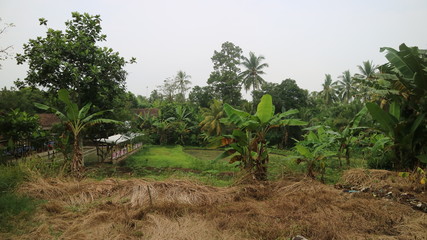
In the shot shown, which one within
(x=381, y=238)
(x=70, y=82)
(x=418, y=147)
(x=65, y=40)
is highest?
(x=65, y=40)

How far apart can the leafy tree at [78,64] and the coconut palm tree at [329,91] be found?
29.0m

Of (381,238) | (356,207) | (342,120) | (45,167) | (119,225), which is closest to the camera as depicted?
(381,238)

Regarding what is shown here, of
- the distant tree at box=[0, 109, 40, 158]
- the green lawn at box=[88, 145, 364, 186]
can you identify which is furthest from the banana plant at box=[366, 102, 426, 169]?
the distant tree at box=[0, 109, 40, 158]

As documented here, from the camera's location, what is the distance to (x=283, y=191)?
5.08 meters

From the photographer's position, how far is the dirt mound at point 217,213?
3.20m

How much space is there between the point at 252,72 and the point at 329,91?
42.8ft

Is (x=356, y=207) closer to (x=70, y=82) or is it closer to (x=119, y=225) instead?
(x=119, y=225)

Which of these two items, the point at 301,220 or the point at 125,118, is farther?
the point at 125,118

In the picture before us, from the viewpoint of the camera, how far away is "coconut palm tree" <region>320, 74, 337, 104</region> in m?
32.2

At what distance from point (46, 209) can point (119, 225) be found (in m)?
1.67

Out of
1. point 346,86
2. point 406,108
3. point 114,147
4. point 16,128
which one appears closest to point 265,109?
point 406,108

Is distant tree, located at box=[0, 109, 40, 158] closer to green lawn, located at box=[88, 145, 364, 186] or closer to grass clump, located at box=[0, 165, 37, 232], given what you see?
green lawn, located at box=[88, 145, 364, 186]

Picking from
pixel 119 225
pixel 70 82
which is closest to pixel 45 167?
pixel 70 82

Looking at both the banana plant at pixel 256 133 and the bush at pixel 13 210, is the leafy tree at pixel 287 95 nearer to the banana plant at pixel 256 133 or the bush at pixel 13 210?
the banana plant at pixel 256 133
